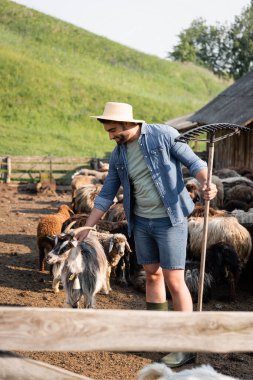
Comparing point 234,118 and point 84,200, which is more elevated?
point 234,118

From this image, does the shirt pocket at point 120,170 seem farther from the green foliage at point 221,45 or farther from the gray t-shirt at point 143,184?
the green foliage at point 221,45

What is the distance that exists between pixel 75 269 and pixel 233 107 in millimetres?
14866

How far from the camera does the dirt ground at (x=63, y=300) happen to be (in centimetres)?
576

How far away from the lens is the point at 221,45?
90.0m

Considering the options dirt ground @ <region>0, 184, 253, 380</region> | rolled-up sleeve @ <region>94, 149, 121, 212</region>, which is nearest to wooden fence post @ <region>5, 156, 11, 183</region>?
dirt ground @ <region>0, 184, 253, 380</region>

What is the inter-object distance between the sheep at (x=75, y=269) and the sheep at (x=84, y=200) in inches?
222

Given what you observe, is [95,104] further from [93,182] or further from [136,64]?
[93,182]

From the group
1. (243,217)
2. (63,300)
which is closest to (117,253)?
(63,300)

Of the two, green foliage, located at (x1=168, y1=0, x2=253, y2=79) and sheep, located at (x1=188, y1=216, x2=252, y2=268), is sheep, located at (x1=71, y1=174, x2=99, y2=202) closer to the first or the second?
sheep, located at (x1=188, y1=216, x2=252, y2=268)

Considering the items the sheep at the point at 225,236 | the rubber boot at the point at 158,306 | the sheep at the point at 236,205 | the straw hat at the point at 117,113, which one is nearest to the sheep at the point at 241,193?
the sheep at the point at 236,205

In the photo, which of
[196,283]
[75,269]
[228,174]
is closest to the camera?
[75,269]

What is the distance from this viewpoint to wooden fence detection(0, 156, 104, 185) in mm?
24547

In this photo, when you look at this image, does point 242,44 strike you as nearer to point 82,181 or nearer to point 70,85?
point 70,85

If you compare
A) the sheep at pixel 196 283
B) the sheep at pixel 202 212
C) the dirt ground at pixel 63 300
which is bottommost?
the dirt ground at pixel 63 300
